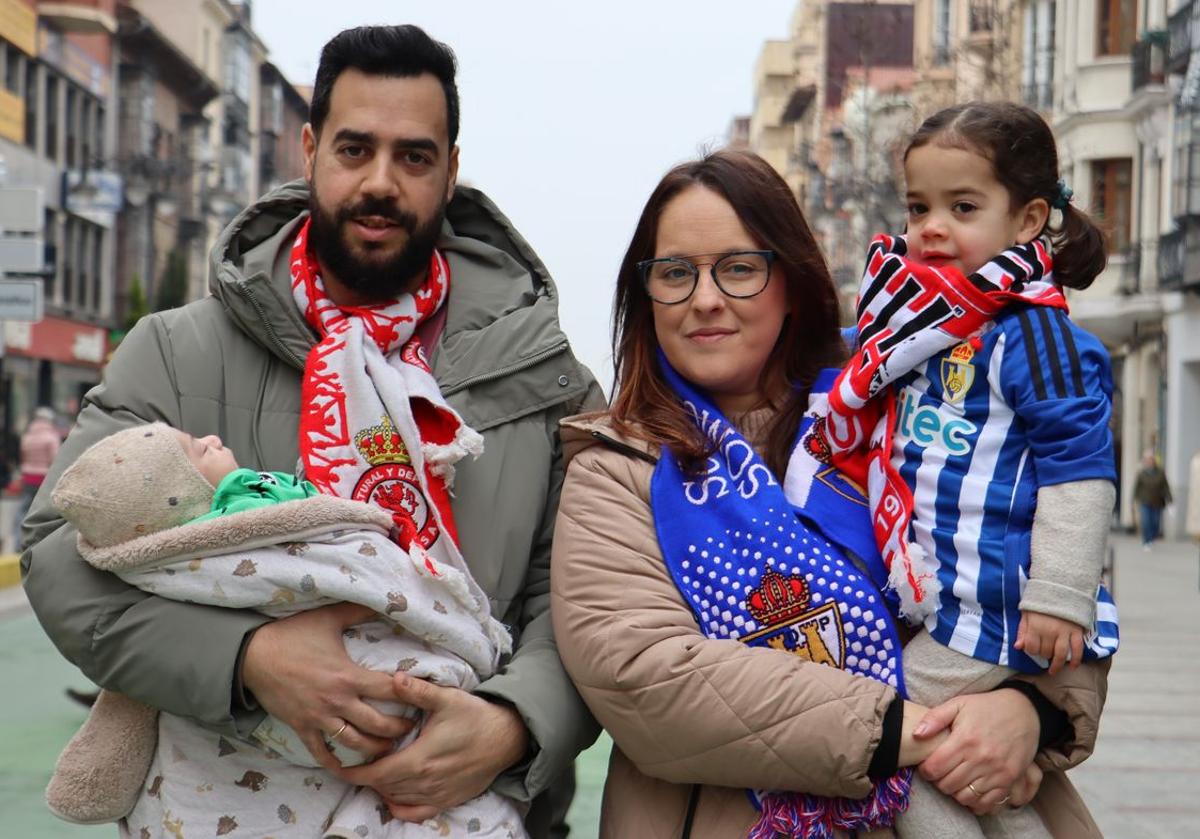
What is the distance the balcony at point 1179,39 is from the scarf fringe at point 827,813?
97.5 feet

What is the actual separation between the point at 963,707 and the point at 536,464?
1.03 metres

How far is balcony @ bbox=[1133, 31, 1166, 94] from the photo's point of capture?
32.0 metres

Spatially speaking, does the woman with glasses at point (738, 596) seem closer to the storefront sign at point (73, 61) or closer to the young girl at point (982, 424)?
the young girl at point (982, 424)

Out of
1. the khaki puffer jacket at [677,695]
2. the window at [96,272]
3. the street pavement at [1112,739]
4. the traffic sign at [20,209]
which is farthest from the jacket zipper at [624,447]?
the window at [96,272]

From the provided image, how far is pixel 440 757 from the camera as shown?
9.43 feet

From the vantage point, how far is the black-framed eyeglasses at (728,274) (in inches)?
126

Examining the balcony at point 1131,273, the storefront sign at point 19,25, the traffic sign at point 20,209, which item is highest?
the storefront sign at point 19,25

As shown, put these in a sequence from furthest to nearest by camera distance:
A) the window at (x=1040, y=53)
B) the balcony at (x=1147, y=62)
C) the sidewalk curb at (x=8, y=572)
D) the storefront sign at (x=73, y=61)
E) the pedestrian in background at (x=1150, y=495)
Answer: the storefront sign at (x=73, y=61)
the window at (x=1040, y=53)
the balcony at (x=1147, y=62)
the pedestrian in background at (x=1150, y=495)
the sidewalk curb at (x=8, y=572)

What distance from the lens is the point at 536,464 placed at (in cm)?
334

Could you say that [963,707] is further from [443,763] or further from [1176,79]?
[1176,79]

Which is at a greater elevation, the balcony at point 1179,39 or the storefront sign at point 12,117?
the balcony at point 1179,39

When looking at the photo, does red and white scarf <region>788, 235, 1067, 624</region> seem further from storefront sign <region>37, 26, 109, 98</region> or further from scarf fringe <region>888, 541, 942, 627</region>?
storefront sign <region>37, 26, 109, 98</region>

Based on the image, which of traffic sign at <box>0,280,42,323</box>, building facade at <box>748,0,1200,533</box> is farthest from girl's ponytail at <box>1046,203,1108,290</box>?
building facade at <box>748,0,1200,533</box>

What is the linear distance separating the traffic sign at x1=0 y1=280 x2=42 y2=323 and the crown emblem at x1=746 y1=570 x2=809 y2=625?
13.4 meters
